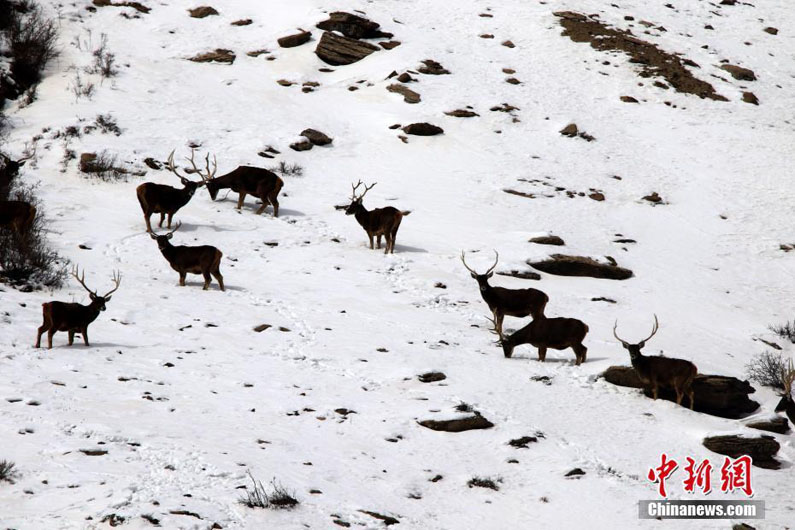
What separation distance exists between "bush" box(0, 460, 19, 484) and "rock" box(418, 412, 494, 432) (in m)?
4.62

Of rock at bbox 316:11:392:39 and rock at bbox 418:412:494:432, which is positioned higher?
Result: rock at bbox 316:11:392:39

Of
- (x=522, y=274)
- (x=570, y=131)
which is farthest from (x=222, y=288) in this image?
(x=570, y=131)

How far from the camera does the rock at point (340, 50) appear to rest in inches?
1202

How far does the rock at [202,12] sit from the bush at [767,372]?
1078 inches

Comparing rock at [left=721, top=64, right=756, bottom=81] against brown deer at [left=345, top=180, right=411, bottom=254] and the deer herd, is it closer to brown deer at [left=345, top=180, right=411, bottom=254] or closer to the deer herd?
the deer herd

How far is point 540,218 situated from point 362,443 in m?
13.8

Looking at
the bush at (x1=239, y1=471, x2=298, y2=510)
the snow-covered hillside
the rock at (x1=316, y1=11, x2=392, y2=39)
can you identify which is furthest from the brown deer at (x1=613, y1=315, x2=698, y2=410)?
the rock at (x1=316, y1=11, x2=392, y2=39)

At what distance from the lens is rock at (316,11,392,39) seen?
104ft

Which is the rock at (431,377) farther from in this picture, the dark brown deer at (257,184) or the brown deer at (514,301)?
the dark brown deer at (257,184)

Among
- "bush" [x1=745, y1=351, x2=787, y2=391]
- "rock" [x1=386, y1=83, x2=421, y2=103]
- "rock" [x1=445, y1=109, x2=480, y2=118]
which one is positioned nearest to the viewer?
"bush" [x1=745, y1=351, x2=787, y2=391]

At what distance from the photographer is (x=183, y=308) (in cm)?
1298

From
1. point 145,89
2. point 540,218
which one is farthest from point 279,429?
point 145,89

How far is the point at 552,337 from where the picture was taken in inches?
467

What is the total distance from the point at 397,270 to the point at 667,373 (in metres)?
7.12
